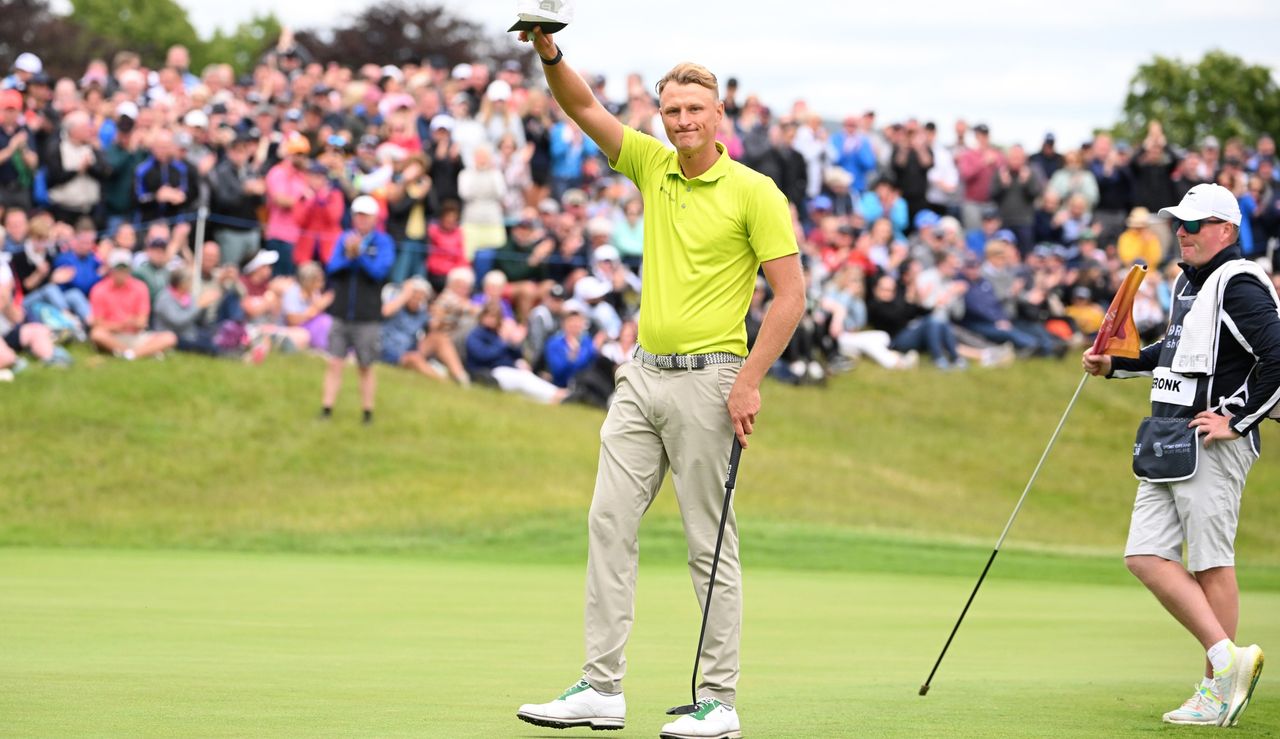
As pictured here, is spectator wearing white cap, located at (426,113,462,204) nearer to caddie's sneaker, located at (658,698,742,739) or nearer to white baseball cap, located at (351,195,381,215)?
white baseball cap, located at (351,195,381,215)

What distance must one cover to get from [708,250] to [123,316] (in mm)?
14440

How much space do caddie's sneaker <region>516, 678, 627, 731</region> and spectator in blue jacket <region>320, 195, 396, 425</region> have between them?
13.0m

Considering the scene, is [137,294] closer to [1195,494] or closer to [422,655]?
[422,655]

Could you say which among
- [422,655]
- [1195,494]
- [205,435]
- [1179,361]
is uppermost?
[1179,361]

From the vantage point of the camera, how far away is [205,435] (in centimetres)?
1912

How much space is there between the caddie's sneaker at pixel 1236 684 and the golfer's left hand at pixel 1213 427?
0.85 m

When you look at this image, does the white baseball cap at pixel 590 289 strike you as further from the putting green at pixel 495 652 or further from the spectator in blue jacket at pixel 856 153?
the putting green at pixel 495 652

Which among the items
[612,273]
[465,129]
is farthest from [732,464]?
[465,129]

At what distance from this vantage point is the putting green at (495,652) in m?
6.20

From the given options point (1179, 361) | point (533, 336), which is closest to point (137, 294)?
point (533, 336)

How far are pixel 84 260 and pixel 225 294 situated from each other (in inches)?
70.3

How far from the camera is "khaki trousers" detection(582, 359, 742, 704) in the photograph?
6.15 m

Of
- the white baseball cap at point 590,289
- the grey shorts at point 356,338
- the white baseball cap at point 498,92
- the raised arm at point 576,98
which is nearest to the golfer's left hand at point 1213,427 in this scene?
the raised arm at point 576,98

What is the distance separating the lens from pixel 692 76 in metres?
6.13
